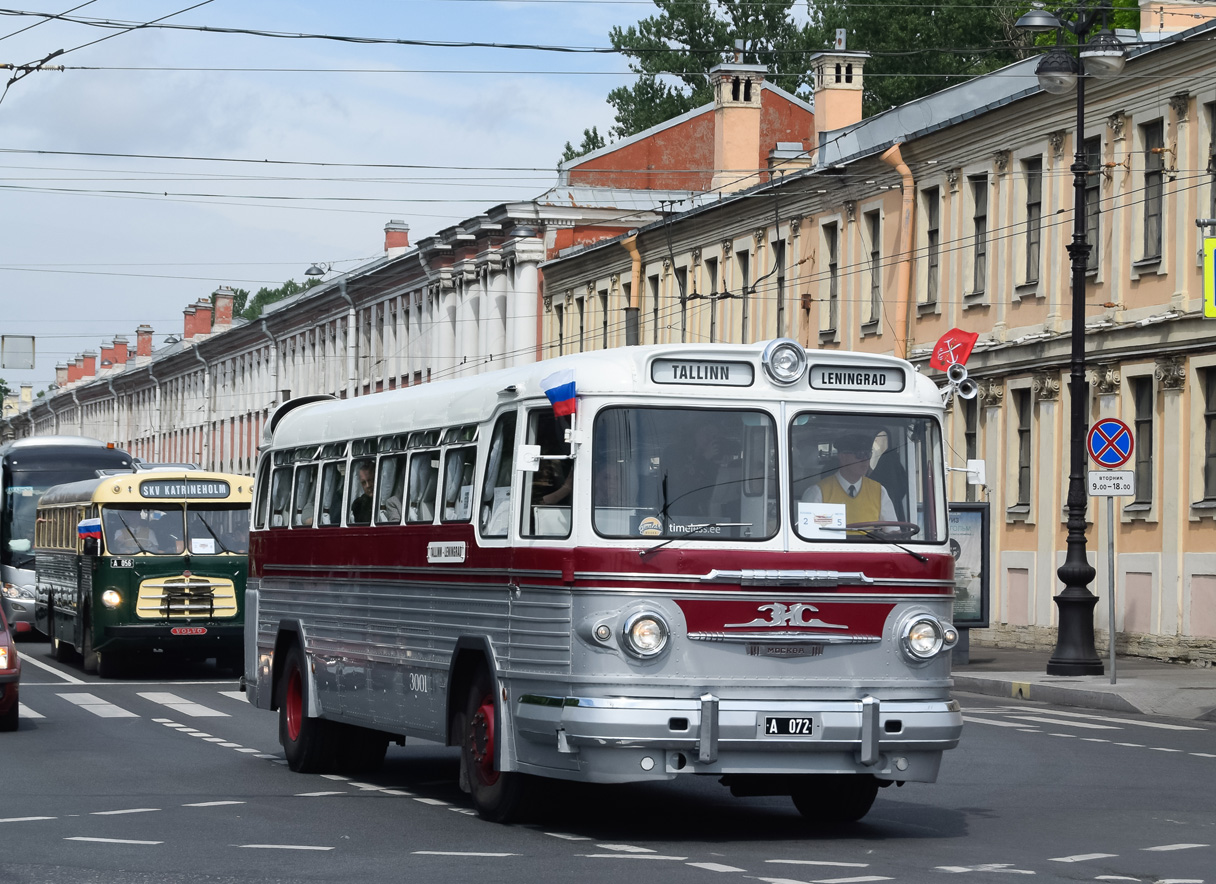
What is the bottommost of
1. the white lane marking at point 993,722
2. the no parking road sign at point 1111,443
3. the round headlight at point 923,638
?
the white lane marking at point 993,722

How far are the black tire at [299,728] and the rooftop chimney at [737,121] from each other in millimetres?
45588

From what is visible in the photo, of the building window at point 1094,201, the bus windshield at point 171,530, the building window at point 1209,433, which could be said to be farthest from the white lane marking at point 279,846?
the building window at point 1094,201

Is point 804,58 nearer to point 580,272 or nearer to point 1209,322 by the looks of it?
point 580,272

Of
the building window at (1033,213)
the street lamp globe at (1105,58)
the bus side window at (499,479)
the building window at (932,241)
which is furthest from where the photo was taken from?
the building window at (932,241)

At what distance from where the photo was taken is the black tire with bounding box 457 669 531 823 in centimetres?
1277

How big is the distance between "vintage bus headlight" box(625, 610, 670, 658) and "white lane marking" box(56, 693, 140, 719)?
452 inches

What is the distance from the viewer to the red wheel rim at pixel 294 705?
16.7 metres

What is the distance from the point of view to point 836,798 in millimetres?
13281

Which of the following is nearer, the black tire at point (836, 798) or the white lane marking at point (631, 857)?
the white lane marking at point (631, 857)

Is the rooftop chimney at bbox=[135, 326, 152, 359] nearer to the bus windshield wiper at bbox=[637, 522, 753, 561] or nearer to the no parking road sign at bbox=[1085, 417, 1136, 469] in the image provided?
the no parking road sign at bbox=[1085, 417, 1136, 469]

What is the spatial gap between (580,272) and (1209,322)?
104 feet

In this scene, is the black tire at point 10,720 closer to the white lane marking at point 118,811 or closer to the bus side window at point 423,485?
the white lane marking at point 118,811

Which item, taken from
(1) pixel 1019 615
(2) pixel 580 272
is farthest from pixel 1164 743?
(2) pixel 580 272

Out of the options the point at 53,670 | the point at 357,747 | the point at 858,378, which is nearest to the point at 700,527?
the point at 858,378
